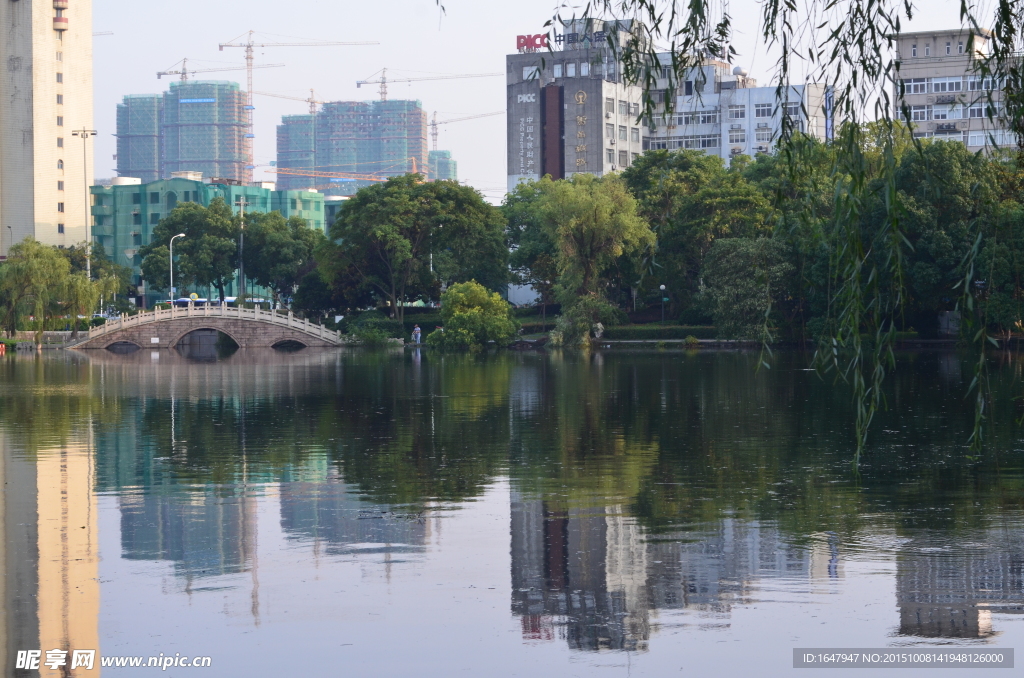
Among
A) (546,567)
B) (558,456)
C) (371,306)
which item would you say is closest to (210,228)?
(371,306)

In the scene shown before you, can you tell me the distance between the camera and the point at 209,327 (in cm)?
8850

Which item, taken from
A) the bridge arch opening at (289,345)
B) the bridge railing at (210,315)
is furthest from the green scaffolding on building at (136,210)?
the bridge railing at (210,315)

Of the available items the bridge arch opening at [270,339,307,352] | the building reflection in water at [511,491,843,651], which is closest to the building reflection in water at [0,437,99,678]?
the building reflection in water at [511,491,843,651]

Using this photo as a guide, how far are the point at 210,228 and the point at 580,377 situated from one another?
229 feet

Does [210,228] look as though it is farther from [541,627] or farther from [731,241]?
[541,627]

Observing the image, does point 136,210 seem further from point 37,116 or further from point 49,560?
point 49,560

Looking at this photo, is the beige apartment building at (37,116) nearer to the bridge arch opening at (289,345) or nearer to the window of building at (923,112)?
the bridge arch opening at (289,345)

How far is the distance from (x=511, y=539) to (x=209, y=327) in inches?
3045

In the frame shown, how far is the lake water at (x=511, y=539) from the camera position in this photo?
33.6ft

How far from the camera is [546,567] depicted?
1295 centimetres

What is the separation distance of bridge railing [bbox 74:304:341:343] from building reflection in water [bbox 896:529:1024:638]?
77571mm

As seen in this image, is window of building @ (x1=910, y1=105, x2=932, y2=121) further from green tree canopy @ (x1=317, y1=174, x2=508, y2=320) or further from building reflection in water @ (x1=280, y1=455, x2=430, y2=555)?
building reflection in water @ (x1=280, y1=455, x2=430, y2=555)

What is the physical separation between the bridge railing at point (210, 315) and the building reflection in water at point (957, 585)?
77.6 meters

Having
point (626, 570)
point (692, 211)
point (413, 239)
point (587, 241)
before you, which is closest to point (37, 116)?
point (413, 239)
